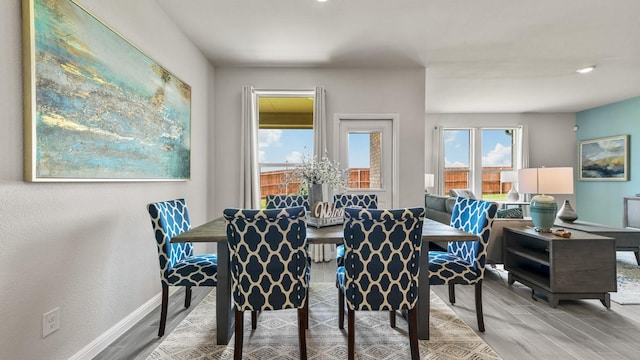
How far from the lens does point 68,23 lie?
1658mm

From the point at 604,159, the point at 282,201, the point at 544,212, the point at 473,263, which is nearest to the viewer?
the point at 473,263

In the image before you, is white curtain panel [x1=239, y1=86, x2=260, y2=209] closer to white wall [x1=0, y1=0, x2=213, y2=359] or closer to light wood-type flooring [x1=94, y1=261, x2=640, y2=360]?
white wall [x1=0, y1=0, x2=213, y2=359]

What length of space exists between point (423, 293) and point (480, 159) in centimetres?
607

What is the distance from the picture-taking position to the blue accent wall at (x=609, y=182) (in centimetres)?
568

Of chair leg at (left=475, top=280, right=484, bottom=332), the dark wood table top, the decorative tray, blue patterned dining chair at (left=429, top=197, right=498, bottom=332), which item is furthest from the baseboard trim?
chair leg at (left=475, top=280, right=484, bottom=332)

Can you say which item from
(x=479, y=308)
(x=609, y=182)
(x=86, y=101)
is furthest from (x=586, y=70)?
(x=86, y=101)

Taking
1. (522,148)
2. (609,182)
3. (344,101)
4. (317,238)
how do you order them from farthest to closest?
(522,148) < (609,182) < (344,101) < (317,238)

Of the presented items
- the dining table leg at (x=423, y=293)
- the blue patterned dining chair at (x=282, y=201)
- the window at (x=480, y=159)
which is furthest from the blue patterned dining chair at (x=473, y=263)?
the window at (x=480, y=159)

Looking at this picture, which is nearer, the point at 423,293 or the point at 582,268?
the point at 423,293

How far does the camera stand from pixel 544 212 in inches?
112

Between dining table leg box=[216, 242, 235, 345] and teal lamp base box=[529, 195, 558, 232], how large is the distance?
2895mm

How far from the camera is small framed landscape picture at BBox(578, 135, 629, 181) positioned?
585cm

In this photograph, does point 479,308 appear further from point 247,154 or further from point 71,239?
point 247,154

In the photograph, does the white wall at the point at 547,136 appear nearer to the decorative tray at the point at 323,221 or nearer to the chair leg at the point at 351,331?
the decorative tray at the point at 323,221
